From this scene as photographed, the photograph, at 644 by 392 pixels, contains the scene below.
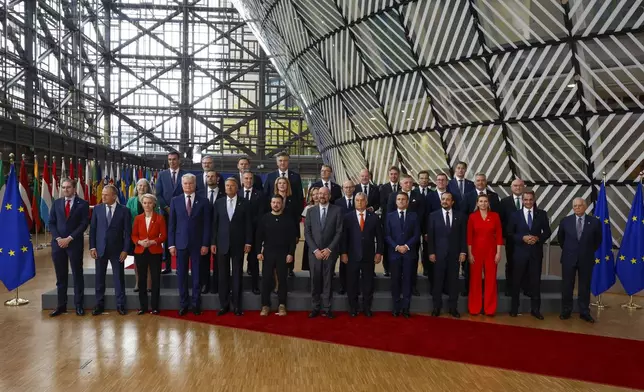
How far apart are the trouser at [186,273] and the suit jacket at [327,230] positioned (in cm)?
154

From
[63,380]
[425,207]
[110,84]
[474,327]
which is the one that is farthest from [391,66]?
[110,84]

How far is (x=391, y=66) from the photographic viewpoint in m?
13.8

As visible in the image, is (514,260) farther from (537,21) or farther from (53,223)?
(53,223)

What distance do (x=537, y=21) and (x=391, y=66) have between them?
13.8 feet

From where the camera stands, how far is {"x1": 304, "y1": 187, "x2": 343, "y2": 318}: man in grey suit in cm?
701

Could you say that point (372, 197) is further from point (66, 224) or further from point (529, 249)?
point (66, 224)

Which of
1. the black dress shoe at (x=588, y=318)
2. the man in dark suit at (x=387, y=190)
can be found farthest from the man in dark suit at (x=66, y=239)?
the black dress shoe at (x=588, y=318)

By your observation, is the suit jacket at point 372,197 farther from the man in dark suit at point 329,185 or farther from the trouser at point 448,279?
the trouser at point 448,279

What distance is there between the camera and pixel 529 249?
24.1 feet

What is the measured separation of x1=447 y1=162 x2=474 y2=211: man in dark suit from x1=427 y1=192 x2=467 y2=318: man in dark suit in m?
0.96

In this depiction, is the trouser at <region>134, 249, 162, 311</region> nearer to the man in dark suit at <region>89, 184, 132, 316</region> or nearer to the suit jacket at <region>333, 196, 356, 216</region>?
the man in dark suit at <region>89, 184, 132, 316</region>

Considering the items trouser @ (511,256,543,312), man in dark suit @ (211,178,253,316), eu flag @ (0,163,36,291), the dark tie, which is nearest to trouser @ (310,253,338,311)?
man in dark suit @ (211,178,253,316)

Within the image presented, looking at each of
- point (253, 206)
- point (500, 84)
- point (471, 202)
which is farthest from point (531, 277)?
point (500, 84)

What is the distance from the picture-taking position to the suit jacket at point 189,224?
6969mm
